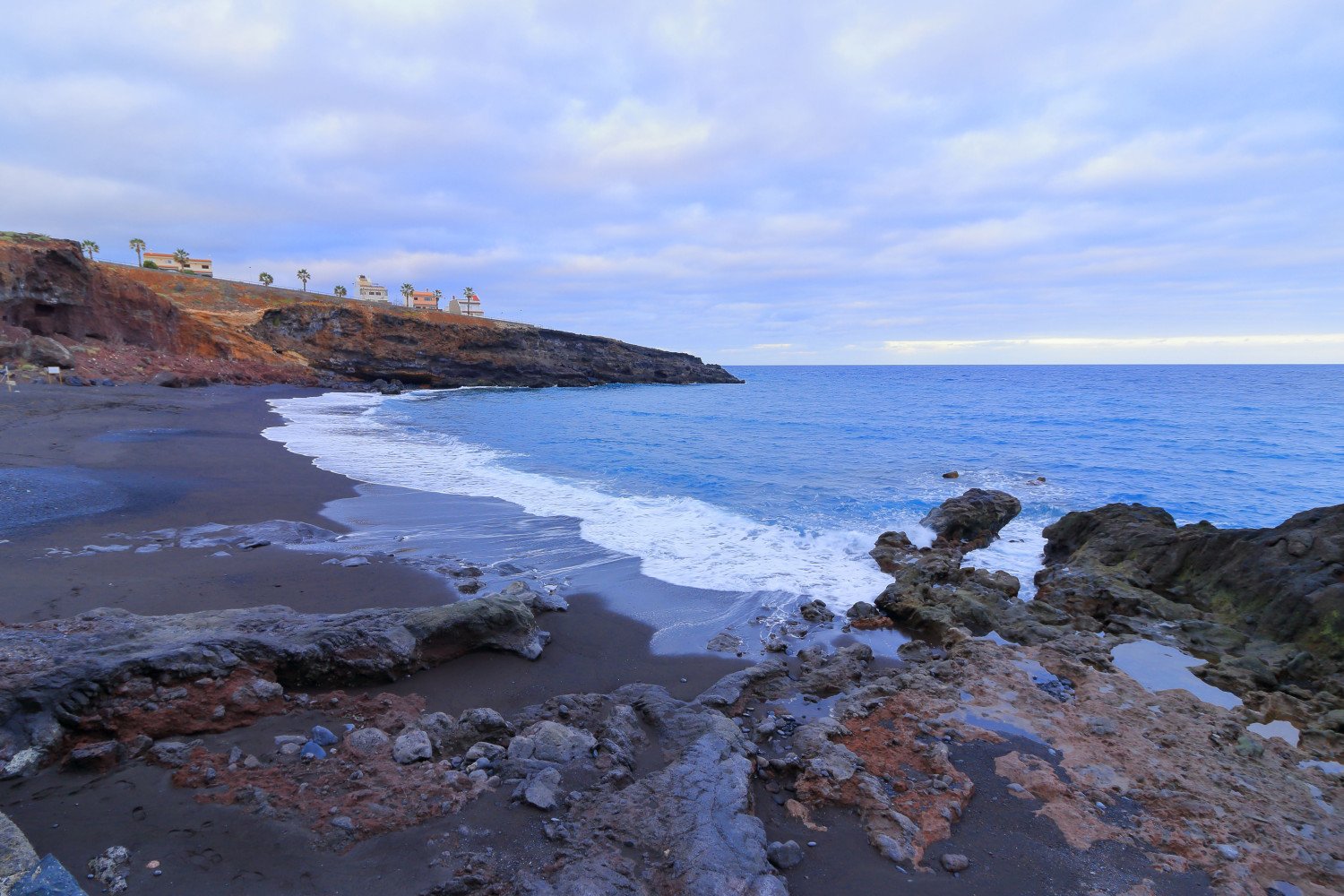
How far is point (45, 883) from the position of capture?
257cm

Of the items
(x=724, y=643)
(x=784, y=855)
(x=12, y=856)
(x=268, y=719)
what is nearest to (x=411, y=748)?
(x=268, y=719)

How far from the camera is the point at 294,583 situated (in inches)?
329

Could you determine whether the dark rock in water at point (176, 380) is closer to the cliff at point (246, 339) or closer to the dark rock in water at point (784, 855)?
the cliff at point (246, 339)

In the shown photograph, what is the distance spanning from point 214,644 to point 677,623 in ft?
17.4

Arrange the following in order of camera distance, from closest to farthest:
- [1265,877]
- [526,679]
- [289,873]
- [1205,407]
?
1. [289,873]
2. [1265,877]
3. [526,679]
4. [1205,407]

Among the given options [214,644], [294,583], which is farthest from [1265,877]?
[294,583]

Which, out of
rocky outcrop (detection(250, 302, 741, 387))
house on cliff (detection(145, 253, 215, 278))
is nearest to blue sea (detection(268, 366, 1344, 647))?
rocky outcrop (detection(250, 302, 741, 387))

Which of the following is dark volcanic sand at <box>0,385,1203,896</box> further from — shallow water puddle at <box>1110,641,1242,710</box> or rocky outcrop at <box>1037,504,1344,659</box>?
rocky outcrop at <box>1037,504,1344,659</box>

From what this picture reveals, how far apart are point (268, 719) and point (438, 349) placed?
62.6m

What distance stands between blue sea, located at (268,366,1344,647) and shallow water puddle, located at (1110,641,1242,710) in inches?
126

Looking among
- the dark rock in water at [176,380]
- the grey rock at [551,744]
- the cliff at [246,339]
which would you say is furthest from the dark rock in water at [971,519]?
the cliff at [246,339]

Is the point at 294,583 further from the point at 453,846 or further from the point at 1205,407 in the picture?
the point at 1205,407

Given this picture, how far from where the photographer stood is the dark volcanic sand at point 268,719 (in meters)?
3.62

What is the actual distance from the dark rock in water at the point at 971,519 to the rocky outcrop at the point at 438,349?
55.9 m
